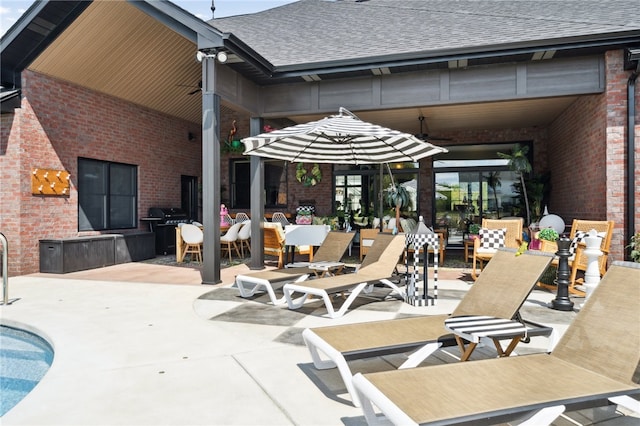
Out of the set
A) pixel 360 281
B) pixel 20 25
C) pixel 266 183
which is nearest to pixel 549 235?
pixel 360 281

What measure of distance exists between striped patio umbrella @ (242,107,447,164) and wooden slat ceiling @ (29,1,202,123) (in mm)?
3448

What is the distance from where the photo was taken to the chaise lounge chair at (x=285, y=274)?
528 cm

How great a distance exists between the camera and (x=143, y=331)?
13.5 ft

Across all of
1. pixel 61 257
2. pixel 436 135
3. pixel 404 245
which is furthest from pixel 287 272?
pixel 436 135

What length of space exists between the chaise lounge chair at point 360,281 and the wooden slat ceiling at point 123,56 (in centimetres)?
568

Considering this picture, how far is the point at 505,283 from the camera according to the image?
3342 mm

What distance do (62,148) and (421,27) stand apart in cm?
753

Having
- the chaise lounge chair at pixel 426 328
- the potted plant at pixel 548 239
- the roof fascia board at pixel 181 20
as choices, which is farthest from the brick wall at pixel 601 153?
the roof fascia board at pixel 181 20

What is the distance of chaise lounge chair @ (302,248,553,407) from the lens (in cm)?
269

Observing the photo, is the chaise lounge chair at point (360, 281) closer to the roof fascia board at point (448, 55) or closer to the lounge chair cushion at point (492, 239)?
the lounge chair cushion at point (492, 239)

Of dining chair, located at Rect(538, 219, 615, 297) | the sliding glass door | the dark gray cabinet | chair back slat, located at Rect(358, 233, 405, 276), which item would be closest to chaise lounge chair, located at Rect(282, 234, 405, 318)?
chair back slat, located at Rect(358, 233, 405, 276)

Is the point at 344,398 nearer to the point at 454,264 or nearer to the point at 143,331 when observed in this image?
the point at 143,331

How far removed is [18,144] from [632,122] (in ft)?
33.1

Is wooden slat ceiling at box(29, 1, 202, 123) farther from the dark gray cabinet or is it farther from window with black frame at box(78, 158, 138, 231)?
the dark gray cabinet
